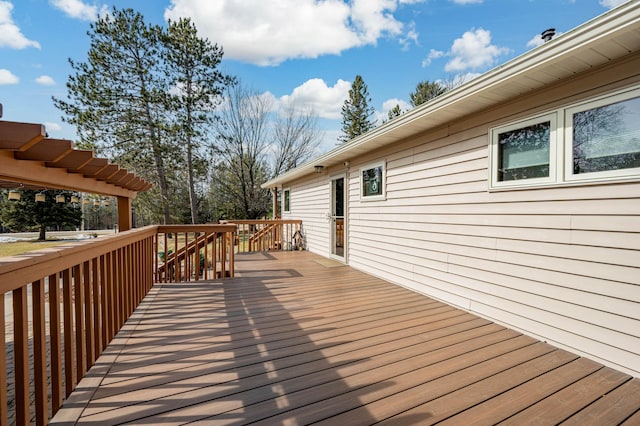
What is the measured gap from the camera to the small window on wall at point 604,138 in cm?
215

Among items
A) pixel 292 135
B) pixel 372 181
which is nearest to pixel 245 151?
pixel 292 135

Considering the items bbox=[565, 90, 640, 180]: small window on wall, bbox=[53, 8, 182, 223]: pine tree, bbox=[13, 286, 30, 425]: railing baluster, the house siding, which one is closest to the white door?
the house siding

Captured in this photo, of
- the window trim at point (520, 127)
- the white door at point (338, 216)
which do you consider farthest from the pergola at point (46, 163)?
the white door at point (338, 216)

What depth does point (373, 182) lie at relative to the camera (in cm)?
549

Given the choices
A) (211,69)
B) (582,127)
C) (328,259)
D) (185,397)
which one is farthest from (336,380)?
(211,69)

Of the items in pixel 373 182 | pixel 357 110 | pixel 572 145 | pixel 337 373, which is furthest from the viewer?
pixel 357 110

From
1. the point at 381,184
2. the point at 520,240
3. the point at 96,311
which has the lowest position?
the point at 96,311

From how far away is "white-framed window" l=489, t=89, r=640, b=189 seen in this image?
7.16 feet

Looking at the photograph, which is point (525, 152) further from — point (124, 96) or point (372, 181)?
point (124, 96)

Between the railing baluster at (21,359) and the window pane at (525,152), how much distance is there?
3.62 m

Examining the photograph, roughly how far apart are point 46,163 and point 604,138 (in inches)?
155

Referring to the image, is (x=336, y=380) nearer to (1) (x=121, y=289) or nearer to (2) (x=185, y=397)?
(2) (x=185, y=397)

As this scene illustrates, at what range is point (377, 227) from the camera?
5.30m

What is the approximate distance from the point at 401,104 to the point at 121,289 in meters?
18.8
